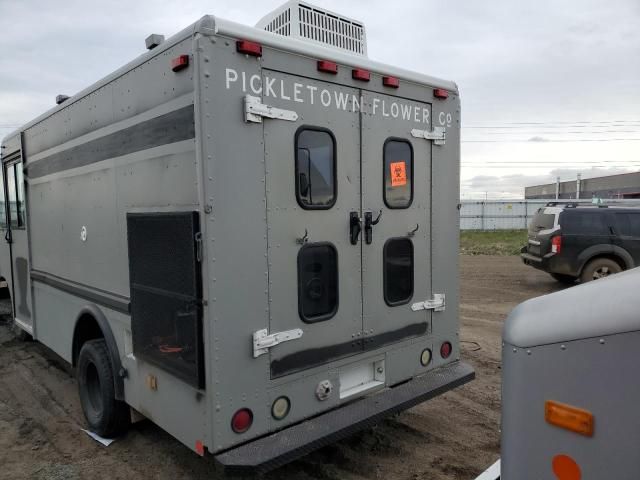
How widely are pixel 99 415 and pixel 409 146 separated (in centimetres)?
343

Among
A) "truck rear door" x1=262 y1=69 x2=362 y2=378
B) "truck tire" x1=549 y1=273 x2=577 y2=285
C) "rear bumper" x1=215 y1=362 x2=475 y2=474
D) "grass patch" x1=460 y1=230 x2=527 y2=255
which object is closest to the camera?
"rear bumper" x1=215 y1=362 x2=475 y2=474

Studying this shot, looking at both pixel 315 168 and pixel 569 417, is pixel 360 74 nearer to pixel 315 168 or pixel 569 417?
pixel 315 168

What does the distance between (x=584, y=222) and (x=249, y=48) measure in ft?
32.2

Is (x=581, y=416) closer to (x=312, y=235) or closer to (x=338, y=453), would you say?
(x=312, y=235)

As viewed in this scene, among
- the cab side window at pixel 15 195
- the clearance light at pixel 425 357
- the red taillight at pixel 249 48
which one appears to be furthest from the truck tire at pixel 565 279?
the cab side window at pixel 15 195

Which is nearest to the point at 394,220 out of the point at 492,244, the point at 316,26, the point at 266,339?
the point at 266,339

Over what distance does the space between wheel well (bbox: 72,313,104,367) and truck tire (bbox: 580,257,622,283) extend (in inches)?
382

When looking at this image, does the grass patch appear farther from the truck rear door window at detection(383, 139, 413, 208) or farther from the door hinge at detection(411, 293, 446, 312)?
the truck rear door window at detection(383, 139, 413, 208)

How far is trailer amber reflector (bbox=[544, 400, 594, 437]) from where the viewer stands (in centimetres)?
165

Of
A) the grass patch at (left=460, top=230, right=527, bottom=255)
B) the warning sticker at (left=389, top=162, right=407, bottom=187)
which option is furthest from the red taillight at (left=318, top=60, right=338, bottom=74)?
the grass patch at (left=460, top=230, right=527, bottom=255)

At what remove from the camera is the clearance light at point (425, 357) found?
4274mm

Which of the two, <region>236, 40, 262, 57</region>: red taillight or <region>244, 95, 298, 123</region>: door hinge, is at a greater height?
<region>236, 40, 262, 57</region>: red taillight

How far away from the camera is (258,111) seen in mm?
3080

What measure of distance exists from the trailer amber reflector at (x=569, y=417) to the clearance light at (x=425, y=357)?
8.27 feet
